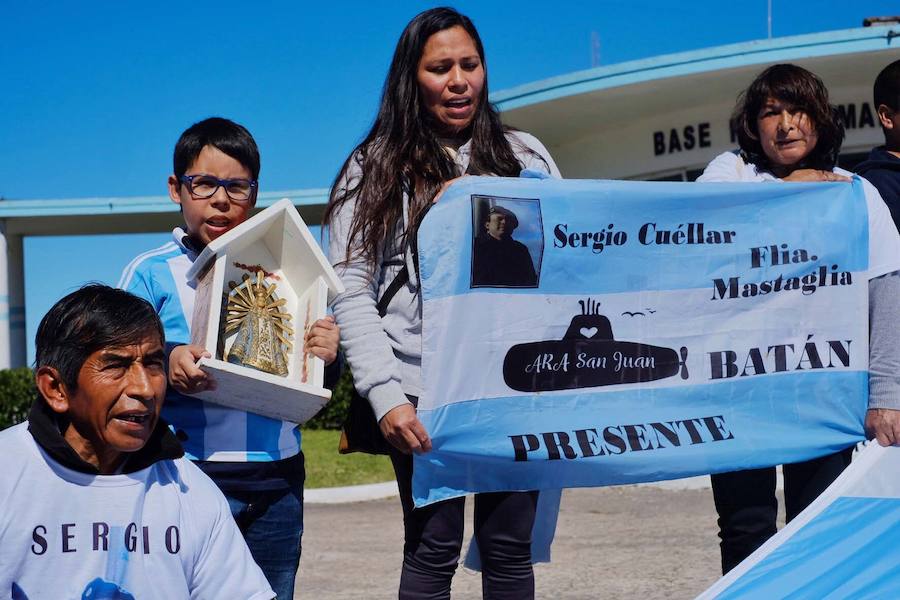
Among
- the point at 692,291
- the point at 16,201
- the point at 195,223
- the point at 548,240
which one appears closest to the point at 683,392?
the point at 692,291

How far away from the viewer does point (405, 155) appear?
3316 mm

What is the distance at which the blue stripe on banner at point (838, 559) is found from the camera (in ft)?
9.93

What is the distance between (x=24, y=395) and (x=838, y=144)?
1435cm

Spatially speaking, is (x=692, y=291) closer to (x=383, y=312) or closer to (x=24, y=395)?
(x=383, y=312)

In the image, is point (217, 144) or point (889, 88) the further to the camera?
point (889, 88)

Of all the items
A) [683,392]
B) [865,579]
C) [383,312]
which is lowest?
[865,579]

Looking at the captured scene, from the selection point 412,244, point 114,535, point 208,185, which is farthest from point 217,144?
point 114,535

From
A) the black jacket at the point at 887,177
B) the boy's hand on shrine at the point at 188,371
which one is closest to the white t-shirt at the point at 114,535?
the boy's hand on shrine at the point at 188,371

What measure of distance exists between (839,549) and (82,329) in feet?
7.68

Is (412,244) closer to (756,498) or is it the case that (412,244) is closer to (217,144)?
(217,144)

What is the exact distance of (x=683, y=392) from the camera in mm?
3635

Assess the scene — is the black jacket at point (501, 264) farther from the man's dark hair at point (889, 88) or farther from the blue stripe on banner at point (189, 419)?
the man's dark hair at point (889, 88)

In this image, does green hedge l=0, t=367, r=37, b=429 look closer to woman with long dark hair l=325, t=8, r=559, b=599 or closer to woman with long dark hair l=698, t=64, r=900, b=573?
woman with long dark hair l=325, t=8, r=559, b=599

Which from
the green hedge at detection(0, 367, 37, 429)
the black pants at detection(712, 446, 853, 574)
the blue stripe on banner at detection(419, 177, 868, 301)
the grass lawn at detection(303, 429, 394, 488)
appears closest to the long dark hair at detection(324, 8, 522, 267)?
the blue stripe on banner at detection(419, 177, 868, 301)
